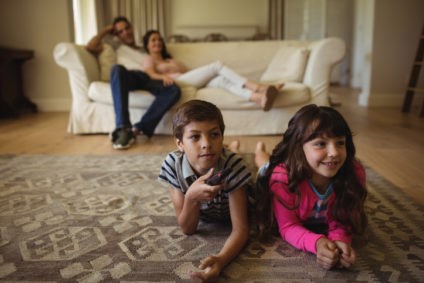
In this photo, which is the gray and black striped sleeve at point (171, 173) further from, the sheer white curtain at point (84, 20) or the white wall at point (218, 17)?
the white wall at point (218, 17)

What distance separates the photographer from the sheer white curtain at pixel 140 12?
6.74 m

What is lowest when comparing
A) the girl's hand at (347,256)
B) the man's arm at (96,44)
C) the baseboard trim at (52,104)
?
the baseboard trim at (52,104)

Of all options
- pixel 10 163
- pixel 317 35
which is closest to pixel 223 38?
pixel 317 35

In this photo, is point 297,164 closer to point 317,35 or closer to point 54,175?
point 54,175

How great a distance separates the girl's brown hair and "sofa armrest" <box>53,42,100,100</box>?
7.20 feet

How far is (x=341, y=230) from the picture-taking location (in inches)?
38.9

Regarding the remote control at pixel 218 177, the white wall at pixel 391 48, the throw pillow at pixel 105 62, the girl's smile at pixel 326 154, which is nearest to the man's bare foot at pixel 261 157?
the girl's smile at pixel 326 154

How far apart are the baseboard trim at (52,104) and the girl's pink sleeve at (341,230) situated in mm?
4092

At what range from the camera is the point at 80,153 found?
2240 millimetres

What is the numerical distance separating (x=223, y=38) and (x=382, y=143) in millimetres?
4966

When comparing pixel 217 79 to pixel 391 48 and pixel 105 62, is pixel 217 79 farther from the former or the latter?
pixel 391 48

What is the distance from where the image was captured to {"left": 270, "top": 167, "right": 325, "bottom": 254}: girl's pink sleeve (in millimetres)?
989

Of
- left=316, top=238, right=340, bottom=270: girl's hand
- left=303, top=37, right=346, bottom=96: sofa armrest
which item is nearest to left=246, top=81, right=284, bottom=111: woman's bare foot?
left=303, top=37, right=346, bottom=96: sofa armrest

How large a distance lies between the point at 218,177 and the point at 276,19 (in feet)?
22.1
